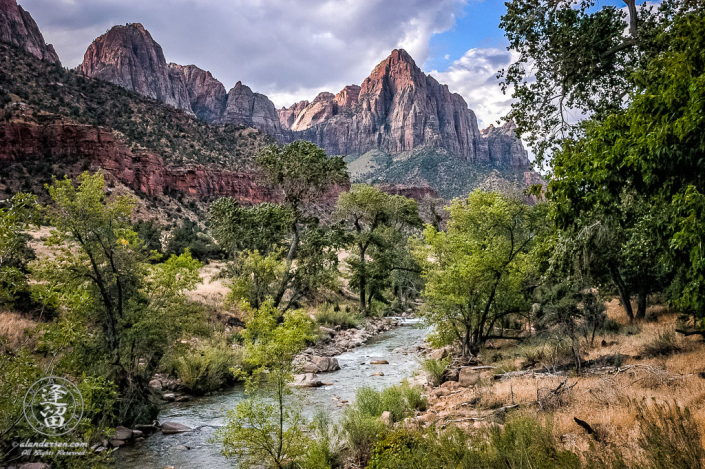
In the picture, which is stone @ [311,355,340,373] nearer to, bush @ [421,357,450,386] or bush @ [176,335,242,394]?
bush @ [176,335,242,394]

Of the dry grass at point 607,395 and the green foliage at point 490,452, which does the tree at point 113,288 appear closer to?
the green foliage at point 490,452

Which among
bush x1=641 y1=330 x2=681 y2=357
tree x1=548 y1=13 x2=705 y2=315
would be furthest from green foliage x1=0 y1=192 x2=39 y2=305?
bush x1=641 y1=330 x2=681 y2=357

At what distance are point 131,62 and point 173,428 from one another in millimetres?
162910

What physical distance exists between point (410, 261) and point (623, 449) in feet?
104

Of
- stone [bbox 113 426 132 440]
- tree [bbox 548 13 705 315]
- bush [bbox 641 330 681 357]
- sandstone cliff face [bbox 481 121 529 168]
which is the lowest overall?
stone [bbox 113 426 132 440]

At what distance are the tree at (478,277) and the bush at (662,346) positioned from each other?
4.51m

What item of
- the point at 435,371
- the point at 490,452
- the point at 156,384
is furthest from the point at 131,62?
the point at 490,452

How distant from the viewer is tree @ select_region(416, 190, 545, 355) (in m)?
13.5

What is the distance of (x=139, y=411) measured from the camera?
28.8 ft

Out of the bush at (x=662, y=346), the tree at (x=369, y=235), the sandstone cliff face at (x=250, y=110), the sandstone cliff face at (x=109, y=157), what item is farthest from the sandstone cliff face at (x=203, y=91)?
the bush at (x=662, y=346)

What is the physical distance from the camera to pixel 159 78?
141m

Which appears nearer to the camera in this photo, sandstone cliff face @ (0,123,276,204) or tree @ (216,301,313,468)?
tree @ (216,301,313,468)

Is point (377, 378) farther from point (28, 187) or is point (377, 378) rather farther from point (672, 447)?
point (28, 187)

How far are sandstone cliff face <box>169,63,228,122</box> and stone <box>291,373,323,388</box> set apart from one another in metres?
175
